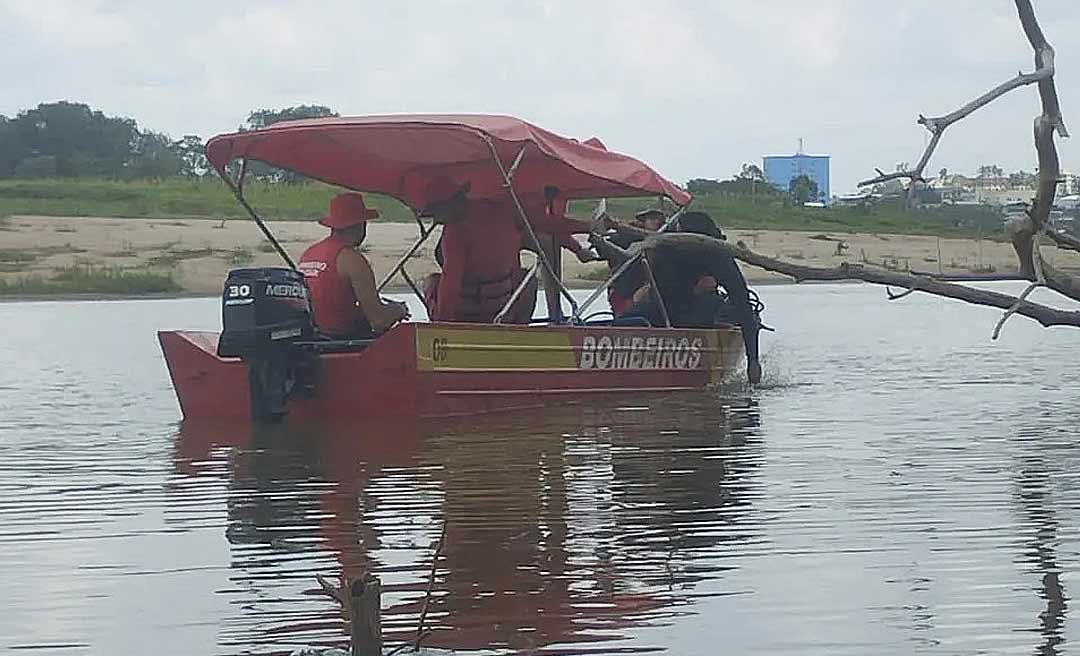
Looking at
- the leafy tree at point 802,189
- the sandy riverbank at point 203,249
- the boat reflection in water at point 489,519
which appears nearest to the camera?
the boat reflection in water at point 489,519

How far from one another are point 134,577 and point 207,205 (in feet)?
106

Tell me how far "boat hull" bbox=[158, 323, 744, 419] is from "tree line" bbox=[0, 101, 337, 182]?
35.2m

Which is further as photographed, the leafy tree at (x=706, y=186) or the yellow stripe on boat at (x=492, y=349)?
the leafy tree at (x=706, y=186)

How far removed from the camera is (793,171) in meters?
44.9

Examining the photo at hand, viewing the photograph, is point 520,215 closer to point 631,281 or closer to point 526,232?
point 526,232

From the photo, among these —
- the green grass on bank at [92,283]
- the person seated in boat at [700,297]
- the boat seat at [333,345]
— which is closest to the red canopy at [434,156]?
the person seated in boat at [700,297]

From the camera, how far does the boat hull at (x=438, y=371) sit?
1146 cm

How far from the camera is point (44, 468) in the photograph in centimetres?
995

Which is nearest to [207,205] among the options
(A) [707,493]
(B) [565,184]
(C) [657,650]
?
(B) [565,184]

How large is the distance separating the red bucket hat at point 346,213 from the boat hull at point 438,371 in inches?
34.6

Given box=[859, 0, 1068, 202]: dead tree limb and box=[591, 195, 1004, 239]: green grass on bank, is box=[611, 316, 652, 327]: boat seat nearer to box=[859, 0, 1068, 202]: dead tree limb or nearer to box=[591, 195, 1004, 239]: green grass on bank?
box=[859, 0, 1068, 202]: dead tree limb

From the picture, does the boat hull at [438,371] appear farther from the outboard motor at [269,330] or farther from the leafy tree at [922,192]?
the leafy tree at [922,192]

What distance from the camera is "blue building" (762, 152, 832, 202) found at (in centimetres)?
4423

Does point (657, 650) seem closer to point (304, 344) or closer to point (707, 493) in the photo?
point (707, 493)
